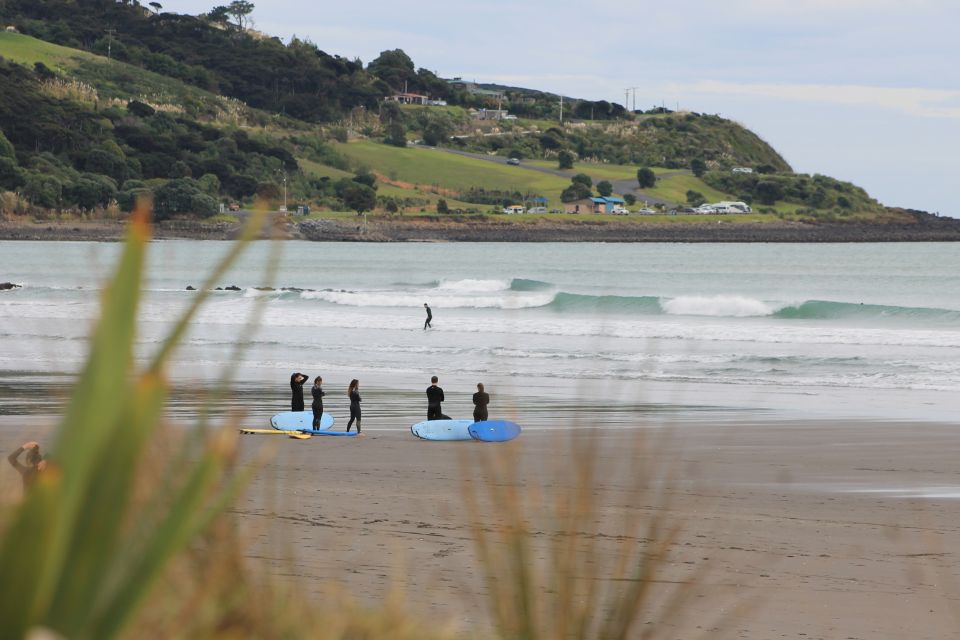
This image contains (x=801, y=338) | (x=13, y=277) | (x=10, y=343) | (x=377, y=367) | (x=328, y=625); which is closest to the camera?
(x=328, y=625)

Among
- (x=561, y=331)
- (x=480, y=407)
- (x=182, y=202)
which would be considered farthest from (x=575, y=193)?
(x=480, y=407)

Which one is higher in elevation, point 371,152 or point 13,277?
point 371,152

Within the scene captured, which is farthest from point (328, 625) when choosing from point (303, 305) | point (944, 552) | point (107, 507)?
point (303, 305)

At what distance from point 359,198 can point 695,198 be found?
45.8 meters

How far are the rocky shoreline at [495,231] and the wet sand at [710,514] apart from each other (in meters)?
92.2

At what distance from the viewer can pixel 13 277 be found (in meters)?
61.8

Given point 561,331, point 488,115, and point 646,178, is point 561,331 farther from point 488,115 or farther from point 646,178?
point 488,115

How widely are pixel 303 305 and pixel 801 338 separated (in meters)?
21.5

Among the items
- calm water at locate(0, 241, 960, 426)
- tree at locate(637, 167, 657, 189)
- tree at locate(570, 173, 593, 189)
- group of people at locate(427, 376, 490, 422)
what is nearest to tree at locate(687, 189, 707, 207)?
tree at locate(637, 167, 657, 189)

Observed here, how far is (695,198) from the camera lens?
147 metres

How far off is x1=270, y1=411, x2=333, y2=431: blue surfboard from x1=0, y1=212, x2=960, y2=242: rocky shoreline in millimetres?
89594

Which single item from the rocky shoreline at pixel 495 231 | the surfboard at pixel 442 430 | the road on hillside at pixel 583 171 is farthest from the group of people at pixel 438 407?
the road on hillside at pixel 583 171

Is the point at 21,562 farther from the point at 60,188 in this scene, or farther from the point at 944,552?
the point at 60,188

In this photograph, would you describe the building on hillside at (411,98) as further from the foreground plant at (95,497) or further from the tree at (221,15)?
the foreground plant at (95,497)
